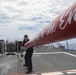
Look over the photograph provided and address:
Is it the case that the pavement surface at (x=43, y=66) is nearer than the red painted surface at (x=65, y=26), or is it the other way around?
the red painted surface at (x=65, y=26)

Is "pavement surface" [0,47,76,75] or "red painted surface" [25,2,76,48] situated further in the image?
"pavement surface" [0,47,76,75]

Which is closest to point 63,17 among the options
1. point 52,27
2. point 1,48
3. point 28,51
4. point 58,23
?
Result: point 58,23

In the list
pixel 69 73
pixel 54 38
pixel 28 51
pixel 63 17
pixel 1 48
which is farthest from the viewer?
pixel 1 48

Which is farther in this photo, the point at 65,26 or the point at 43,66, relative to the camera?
the point at 43,66

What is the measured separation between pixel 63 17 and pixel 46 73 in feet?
21.6

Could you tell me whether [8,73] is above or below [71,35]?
below

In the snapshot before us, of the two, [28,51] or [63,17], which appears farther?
[28,51]

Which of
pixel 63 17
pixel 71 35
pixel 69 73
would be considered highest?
pixel 63 17

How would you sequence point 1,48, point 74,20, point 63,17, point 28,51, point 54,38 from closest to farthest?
point 74,20
point 63,17
point 54,38
point 28,51
point 1,48

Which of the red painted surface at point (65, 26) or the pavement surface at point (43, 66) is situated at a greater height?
the red painted surface at point (65, 26)

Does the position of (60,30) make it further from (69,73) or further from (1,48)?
(1,48)

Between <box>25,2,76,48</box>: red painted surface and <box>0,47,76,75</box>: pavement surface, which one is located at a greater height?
<box>25,2,76,48</box>: red painted surface

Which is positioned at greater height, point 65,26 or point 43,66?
point 65,26

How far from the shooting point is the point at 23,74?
9.67 m
